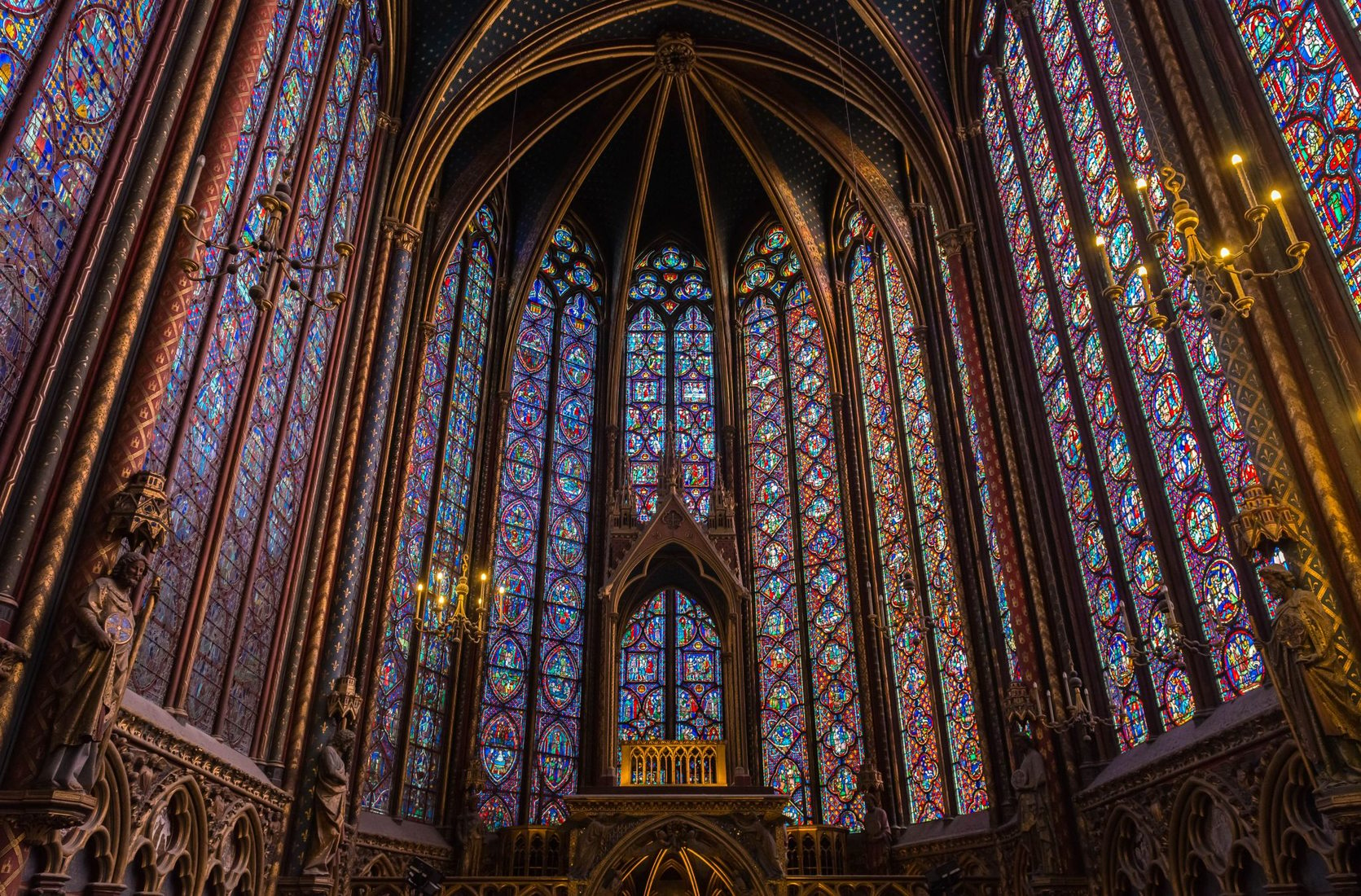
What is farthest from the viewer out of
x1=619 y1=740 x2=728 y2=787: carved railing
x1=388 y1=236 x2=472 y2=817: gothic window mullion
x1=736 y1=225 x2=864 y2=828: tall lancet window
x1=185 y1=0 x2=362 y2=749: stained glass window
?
x1=736 y1=225 x2=864 y2=828: tall lancet window

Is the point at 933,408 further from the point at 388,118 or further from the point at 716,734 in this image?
the point at 388,118

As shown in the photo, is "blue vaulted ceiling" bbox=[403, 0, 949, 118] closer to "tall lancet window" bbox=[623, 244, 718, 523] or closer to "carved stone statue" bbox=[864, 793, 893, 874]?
"tall lancet window" bbox=[623, 244, 718, 523]

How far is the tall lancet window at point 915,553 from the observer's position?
52.4 feet

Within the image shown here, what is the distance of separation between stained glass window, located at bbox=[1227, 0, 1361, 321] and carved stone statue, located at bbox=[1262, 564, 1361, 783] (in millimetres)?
2344

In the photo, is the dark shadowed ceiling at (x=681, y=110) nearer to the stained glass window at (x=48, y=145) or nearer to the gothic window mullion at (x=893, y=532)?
the gothic window mullion at (x=893, y=532)

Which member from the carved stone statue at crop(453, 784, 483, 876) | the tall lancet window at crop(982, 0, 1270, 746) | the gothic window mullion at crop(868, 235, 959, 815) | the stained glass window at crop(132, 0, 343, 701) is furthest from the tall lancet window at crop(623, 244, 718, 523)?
the stained glass window at crop(132, 0, 343, 701)

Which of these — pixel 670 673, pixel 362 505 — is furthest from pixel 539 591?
pixel 362 505

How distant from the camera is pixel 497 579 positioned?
19266 mm

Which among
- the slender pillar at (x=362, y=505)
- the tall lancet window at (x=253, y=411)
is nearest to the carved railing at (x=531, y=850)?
the slender pillar at (x=362, y=505)

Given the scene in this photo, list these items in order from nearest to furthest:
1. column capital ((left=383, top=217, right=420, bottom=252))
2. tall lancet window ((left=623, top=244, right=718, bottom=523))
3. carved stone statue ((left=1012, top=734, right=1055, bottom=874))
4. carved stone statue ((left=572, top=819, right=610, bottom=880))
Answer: carved stone statue ((left=1012, top=734, right=1055, bottom=874)), carved stone statue ((left=572, top=819, right=610, bottom=880)), column capital ((left=383, top=217, right=420, bottom=252)), tall lancet window ((left=623, top=244, right=718, bottom=523))

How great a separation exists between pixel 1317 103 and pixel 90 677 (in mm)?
10380

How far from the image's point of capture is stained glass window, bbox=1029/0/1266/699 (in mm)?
9648

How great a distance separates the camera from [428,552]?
1761 centimetres

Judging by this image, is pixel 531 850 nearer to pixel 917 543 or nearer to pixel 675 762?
pixel 675 762
